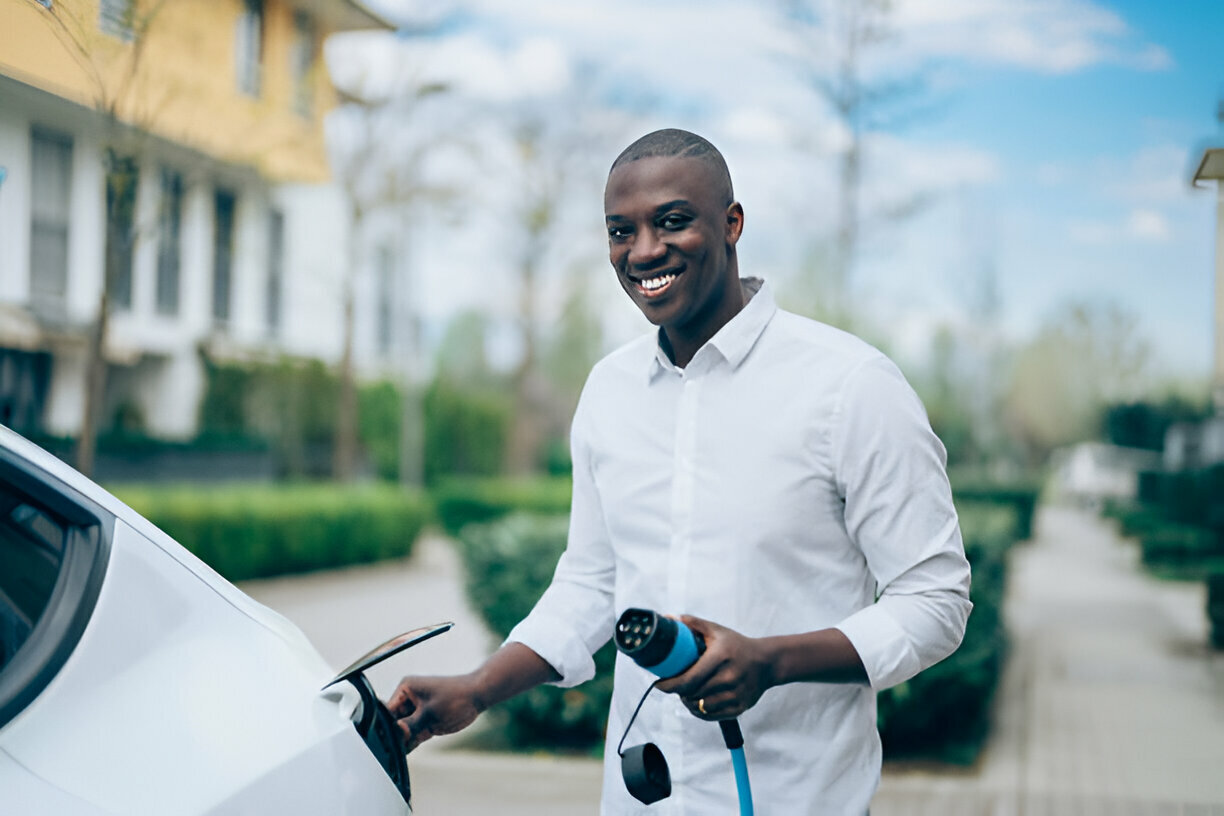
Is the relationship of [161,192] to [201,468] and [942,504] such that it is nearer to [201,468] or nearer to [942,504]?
[942,504]

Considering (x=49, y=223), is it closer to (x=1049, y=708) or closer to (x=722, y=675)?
(x=722, y=675)

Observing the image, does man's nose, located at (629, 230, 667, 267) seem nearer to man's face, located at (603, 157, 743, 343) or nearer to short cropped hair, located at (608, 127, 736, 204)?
man's face, located at (603, 157, 743, 343)

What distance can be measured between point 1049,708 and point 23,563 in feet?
21.0

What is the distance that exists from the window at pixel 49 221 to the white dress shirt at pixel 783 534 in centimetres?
176

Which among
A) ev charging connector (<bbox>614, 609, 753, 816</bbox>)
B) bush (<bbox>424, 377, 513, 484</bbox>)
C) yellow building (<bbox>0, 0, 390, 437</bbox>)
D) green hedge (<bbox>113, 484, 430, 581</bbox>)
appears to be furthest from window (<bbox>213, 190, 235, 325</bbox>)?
bush (<bbox>424, 377, 513, 484</bbox>)

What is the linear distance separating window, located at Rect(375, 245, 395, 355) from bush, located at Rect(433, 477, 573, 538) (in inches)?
89.0

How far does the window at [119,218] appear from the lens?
15.4 feet

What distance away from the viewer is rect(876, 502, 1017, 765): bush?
214 inches

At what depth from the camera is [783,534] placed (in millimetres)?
1689

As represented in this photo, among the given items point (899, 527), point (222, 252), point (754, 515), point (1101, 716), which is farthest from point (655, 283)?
point (222, 252)

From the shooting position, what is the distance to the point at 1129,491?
38.3 feet

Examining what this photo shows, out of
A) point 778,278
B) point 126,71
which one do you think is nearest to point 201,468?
point 778,278

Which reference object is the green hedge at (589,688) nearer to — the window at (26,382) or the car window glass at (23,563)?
the window at (26,382)

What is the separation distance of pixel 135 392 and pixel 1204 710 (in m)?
8.17
